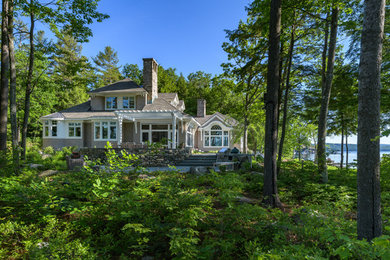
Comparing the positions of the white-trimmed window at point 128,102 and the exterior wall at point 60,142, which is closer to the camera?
the white-trimmed window at point 128,102

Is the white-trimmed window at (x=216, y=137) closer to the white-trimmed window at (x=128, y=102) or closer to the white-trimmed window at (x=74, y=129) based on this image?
the white-trimmed window at (x=128, y=102)

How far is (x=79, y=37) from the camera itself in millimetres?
9219

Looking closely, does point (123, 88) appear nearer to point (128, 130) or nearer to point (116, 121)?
point (116, 121)

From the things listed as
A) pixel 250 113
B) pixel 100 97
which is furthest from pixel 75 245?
pixel 100 97

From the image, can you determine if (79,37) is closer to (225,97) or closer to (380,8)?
(380,8)

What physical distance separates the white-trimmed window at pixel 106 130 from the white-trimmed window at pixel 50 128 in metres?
4.73

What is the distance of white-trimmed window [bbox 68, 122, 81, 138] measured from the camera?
19.5m

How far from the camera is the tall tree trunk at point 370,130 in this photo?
258 centimetres

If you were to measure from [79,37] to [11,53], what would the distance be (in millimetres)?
2646

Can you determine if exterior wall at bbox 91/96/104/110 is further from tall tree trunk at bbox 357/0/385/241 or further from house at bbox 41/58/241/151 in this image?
tall tree trunk at bbox 357/0/385/241

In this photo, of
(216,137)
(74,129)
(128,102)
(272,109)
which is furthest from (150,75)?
(272,109)

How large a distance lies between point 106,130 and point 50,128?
6.01m

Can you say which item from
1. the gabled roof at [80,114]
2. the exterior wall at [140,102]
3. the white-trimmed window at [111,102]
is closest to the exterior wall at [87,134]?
the gabled roof at [80,114]

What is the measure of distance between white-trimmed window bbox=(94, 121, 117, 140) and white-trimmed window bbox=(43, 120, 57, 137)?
4.73m
